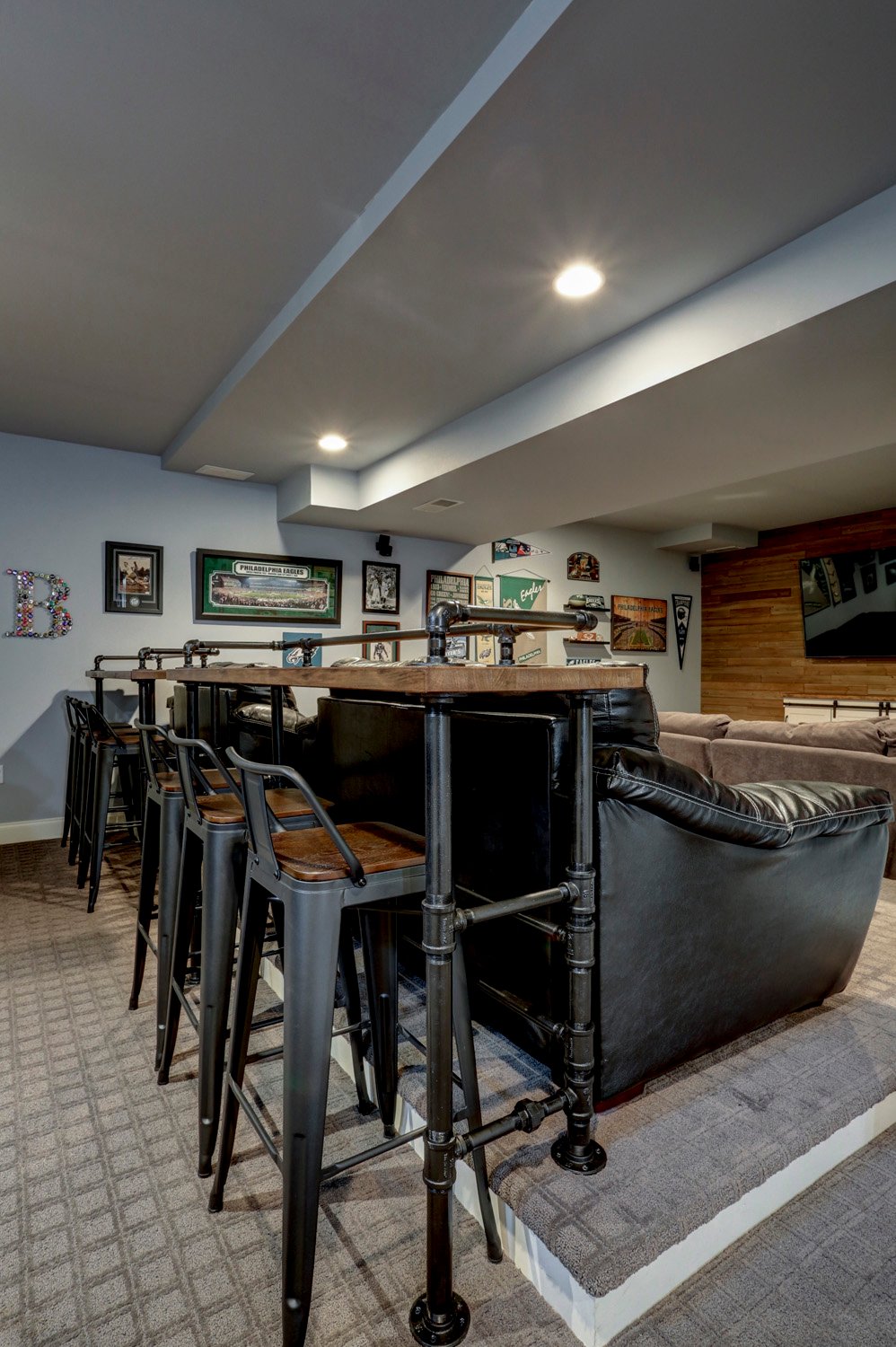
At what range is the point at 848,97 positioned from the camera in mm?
1670

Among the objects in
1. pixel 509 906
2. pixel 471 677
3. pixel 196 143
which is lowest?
pixel 509 906

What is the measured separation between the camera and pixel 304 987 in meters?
1.11

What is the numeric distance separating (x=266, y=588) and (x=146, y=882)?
3.51 meters

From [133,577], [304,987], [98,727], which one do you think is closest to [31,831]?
[98,727]

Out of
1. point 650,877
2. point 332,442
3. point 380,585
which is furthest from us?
point 380,585

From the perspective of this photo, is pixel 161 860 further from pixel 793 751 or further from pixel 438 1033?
pixel 793 751

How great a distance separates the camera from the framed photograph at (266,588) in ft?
16.5

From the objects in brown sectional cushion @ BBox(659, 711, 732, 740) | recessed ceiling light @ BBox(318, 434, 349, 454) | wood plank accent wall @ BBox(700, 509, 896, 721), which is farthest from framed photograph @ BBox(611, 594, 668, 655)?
recessed ceiling light @ BBox(318, 434, 349, 454)

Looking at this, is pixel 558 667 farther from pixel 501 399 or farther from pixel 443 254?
pixel 501 399

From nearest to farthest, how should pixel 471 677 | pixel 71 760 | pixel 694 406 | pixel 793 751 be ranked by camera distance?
pixel 471 677
pixel 694 406
pixel 793 751
pixel 71 760

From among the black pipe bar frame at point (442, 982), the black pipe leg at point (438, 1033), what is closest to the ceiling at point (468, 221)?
the black pipe bar frame at point (442, 982)

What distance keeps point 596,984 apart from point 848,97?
2.21 metres

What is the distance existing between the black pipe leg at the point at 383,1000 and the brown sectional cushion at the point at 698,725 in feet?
11.0

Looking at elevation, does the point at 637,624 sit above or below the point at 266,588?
below
